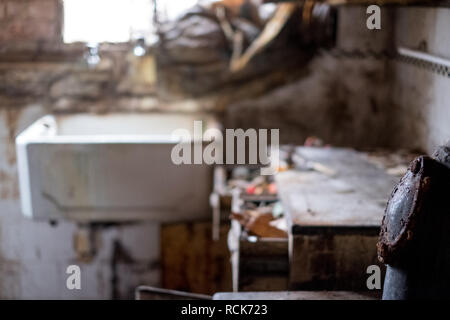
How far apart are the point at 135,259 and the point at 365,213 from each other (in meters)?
2.96

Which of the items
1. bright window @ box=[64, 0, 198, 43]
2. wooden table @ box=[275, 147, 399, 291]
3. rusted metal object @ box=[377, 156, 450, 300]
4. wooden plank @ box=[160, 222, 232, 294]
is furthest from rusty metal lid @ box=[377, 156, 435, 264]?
bright window @ box=[64, 0, 198, 43]

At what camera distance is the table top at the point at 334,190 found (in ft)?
11.8

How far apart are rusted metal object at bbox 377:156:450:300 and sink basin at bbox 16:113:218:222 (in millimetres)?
3036

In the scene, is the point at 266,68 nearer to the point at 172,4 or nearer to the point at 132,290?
the point at 172,4

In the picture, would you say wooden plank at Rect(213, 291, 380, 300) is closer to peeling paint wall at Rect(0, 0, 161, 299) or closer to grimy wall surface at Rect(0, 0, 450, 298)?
grimy wall surface at Rect(0, 0, 450, 298)

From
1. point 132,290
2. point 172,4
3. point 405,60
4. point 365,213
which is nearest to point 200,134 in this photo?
point 172,4

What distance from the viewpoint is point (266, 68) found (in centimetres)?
612

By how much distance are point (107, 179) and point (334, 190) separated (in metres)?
2.31

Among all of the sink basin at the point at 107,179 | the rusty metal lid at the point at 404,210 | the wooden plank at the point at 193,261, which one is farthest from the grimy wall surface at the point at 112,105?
the rusty metal lid at the point at 404,210

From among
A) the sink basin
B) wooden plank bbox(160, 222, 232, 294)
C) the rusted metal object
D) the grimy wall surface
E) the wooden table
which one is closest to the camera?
the rusted metal object

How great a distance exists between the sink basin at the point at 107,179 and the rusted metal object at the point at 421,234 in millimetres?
3036

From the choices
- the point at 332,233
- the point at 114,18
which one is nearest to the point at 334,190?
the point at 332,233

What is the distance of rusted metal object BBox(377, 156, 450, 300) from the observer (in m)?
A: 2.29

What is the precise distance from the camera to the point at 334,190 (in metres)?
4.23
